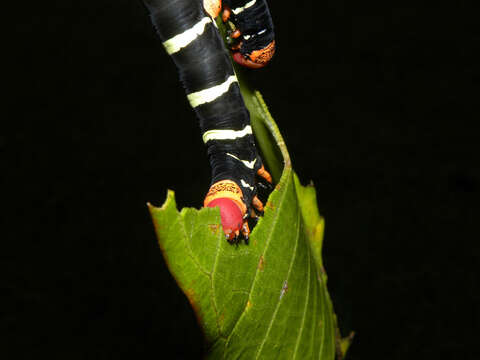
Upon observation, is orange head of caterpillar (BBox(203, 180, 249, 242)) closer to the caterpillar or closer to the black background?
the caterpillar

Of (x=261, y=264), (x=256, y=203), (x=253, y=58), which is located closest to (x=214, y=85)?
(x=253, y=58)

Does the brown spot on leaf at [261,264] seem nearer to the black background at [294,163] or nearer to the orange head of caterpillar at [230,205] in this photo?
the orange head of caterpillar at [230,205]

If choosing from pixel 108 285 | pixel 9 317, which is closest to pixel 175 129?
pixel 108 285

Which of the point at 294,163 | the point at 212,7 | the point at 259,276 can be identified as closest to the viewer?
the point at 259,276

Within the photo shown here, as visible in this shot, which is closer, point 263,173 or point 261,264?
point 261,264

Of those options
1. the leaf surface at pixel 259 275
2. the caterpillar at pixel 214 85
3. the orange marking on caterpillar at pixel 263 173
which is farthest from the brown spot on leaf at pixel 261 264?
the orange marking on caterpillar at pixel 263 173

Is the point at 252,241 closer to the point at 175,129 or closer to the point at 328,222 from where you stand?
the point at 328,222

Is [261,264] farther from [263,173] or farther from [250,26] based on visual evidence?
[250,26]

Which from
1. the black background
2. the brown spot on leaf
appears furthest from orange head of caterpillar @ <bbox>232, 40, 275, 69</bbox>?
the black background
